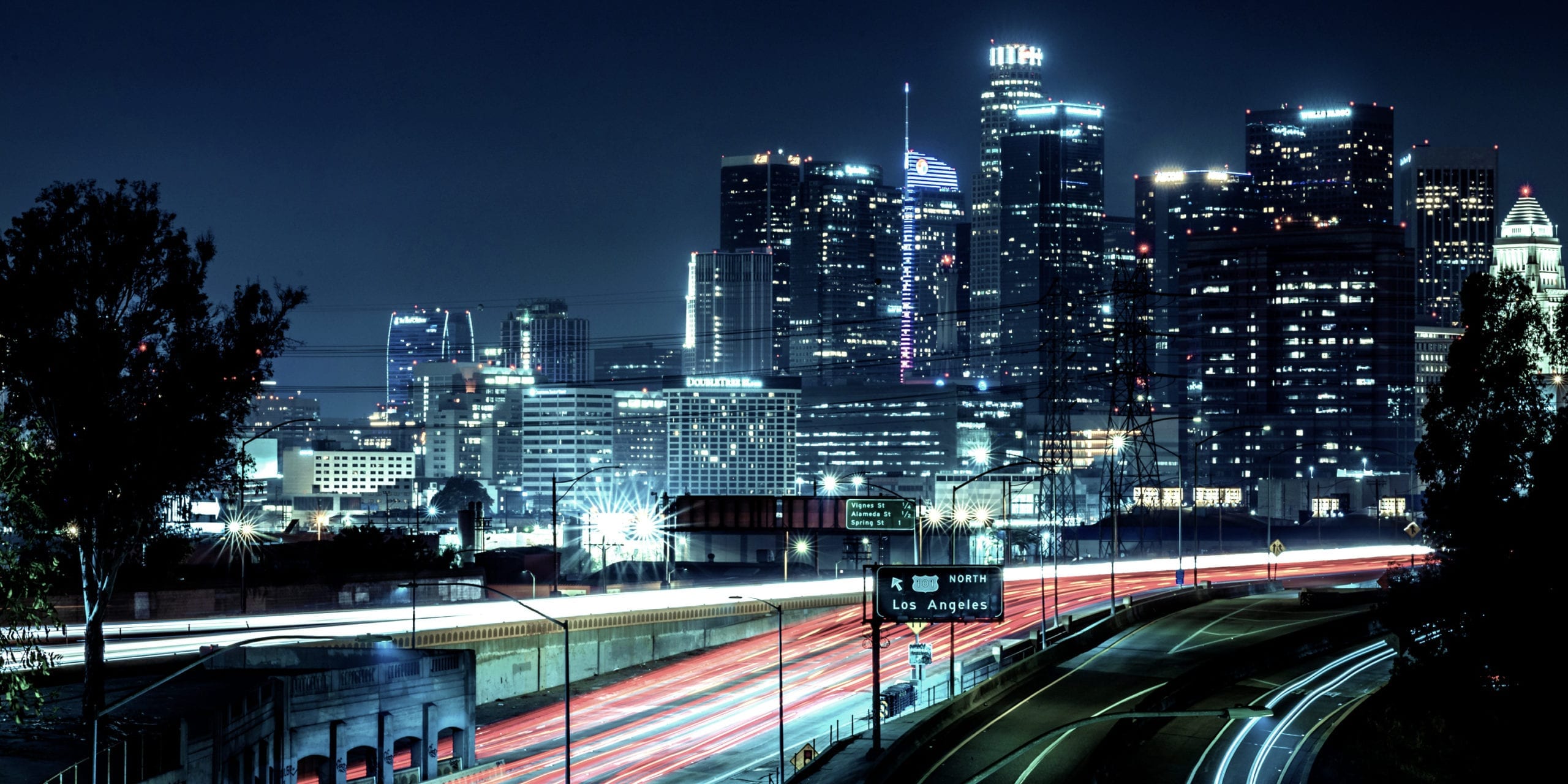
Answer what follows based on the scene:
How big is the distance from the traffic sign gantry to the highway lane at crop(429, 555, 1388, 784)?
905 centimetres

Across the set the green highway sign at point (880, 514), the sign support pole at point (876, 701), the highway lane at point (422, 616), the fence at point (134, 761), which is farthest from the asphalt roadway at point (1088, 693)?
the fence at point (134, 761)

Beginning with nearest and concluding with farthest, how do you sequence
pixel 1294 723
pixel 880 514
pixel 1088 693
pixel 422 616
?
pixel 1294 723
pixel 1088 693
pixel 422 616
pixel 880 514

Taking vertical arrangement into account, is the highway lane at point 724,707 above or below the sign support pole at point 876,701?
below

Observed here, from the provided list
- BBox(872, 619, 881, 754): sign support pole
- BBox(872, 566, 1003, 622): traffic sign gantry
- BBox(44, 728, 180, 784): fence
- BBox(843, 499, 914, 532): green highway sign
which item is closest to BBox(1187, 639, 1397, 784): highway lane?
BBox(872, 566, 1003, 622): traffic sign gantry

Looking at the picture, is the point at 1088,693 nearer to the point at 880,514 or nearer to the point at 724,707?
the point at 724,707

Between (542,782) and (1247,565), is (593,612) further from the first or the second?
(1247,565)

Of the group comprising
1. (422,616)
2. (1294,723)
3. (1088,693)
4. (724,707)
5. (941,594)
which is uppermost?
(941,594)

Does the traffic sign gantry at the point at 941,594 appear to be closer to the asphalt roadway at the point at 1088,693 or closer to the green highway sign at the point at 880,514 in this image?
the asphalt roadway at the point at 1088,693

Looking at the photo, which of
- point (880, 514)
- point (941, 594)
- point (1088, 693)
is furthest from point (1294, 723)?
point (880, 514)

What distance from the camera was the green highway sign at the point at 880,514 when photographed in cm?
8300

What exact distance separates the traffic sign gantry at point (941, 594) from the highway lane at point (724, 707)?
29.7 feet

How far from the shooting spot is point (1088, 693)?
64.8 metres

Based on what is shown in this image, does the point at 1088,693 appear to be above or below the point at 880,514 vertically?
below

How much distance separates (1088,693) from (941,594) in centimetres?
1070
